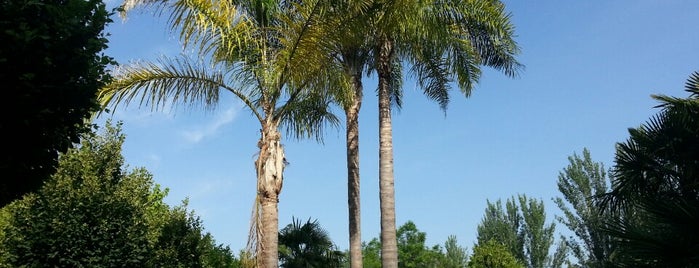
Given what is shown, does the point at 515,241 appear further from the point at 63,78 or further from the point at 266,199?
the point at 63,78

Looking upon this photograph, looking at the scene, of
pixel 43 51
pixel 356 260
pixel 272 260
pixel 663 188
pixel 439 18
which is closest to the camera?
pixel 43 51

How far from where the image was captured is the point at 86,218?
12.3 meters

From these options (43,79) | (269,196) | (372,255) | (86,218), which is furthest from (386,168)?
(372,255)

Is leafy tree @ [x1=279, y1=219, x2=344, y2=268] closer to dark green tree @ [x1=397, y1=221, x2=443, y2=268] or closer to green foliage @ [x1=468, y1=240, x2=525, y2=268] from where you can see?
green foliage @ [x1=468, y1=240, x2=525, y2=268]

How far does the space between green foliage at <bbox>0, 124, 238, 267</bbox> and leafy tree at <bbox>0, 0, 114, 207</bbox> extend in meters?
5.51

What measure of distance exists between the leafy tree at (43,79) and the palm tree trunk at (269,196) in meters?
5.22

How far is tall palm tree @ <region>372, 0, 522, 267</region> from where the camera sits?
13.9 m

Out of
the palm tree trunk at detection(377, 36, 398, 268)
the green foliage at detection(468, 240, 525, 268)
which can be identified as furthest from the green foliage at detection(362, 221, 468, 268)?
the palm tree trunk at detection(377, 36, 398, 268)

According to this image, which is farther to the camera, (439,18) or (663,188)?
(663,188)

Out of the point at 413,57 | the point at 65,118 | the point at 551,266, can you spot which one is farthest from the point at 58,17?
the point at 551,266

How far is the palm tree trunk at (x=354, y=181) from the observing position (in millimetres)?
17406

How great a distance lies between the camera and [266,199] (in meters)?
11.9

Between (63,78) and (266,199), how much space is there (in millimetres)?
6076

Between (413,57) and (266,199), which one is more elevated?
(413,57)
